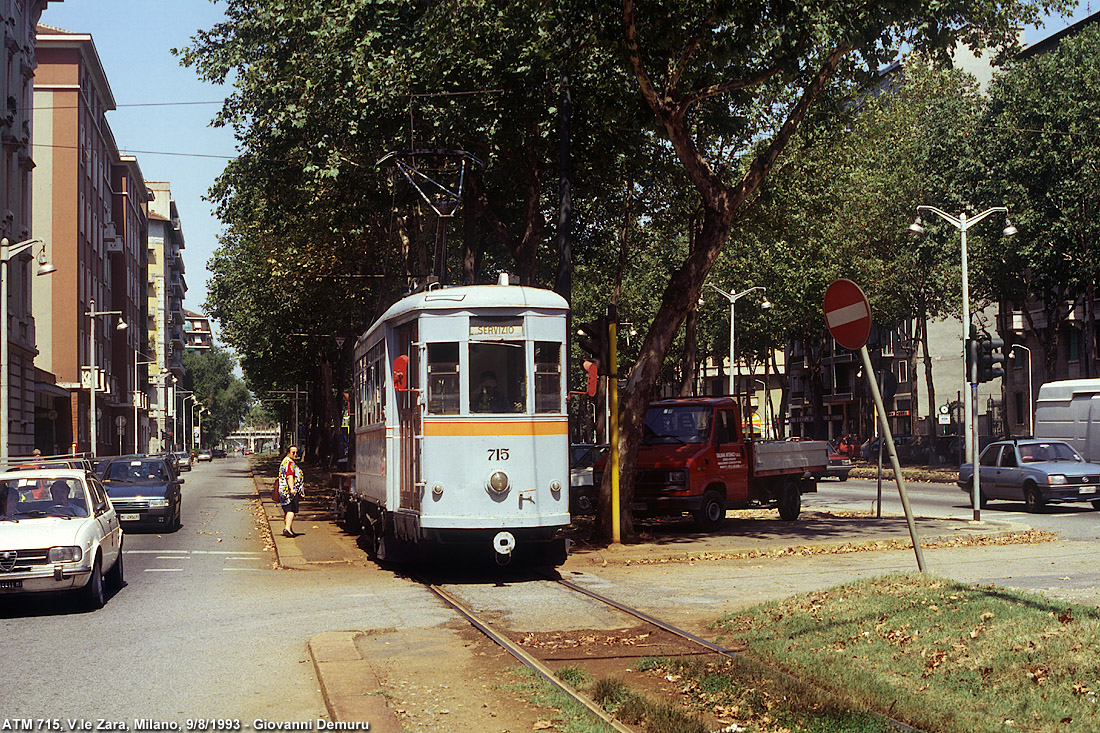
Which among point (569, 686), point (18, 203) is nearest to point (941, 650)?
point (569, 686)

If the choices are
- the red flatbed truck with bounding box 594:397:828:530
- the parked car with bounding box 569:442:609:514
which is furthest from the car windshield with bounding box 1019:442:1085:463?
the parked car with bounding box 569:442:609:514

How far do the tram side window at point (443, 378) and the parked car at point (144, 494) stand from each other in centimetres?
1353

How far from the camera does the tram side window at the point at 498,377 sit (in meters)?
15.8

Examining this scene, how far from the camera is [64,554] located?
44.4 ft

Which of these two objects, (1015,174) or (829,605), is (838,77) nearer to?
(829,605)

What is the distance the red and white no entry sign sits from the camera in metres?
11.4

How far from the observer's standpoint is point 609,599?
1381cm

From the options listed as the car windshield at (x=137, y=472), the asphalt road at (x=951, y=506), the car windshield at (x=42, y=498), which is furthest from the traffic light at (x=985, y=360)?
the car windshield at (x=137, y=472)

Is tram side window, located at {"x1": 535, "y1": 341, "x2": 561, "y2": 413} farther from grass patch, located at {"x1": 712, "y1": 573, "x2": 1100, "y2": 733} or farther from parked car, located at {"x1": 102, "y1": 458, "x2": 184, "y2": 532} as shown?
parked car, located at {"x1": 102, "y1": 458, "x2": 184, "y2": 532}

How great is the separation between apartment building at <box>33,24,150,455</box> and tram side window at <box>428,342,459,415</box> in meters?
44.0

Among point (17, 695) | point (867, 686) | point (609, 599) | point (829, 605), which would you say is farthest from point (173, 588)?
point (867, 686)

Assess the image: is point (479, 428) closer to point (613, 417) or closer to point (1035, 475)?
point (613, 417)

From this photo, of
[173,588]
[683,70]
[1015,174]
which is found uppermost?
[1015,174]

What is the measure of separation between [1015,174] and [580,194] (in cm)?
2178
